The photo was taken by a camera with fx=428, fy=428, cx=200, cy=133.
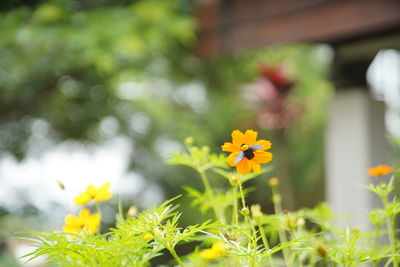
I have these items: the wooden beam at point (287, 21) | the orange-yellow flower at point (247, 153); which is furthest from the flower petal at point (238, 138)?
the wooden beam at point (287, 21)

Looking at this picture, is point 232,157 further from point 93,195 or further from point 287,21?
point 287,21

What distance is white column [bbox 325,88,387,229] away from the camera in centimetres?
202

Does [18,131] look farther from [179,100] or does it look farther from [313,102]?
[313,102]

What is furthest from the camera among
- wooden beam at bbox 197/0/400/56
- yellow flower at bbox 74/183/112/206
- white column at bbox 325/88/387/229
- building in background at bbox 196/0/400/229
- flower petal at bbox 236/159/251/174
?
white column at bbox 325/88/387/229

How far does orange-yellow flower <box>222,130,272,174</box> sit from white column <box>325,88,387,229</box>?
5.25 ft

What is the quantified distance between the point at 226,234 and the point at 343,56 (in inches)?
72.9

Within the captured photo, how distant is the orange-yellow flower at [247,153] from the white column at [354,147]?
5.25 ft

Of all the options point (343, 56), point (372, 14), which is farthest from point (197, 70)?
point (372, 14)

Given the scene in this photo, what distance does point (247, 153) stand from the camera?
50 cm

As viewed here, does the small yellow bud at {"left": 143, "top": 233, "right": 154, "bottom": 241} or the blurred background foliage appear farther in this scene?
the blurred background foliage

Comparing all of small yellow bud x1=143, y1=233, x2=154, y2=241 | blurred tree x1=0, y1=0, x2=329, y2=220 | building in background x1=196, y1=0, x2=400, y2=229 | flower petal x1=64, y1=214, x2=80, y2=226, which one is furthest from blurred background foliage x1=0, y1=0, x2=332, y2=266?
small yellow bud x1=143, y1=233, x2=154, y2=241


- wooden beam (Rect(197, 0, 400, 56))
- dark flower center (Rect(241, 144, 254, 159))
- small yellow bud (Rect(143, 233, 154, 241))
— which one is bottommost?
small yellow bud (Rect(143, 233, 154, 241))

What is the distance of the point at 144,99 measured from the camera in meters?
4.13

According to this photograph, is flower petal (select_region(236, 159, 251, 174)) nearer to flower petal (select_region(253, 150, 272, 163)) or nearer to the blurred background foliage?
flower petal (select_region(253, 150, 272, 163))
